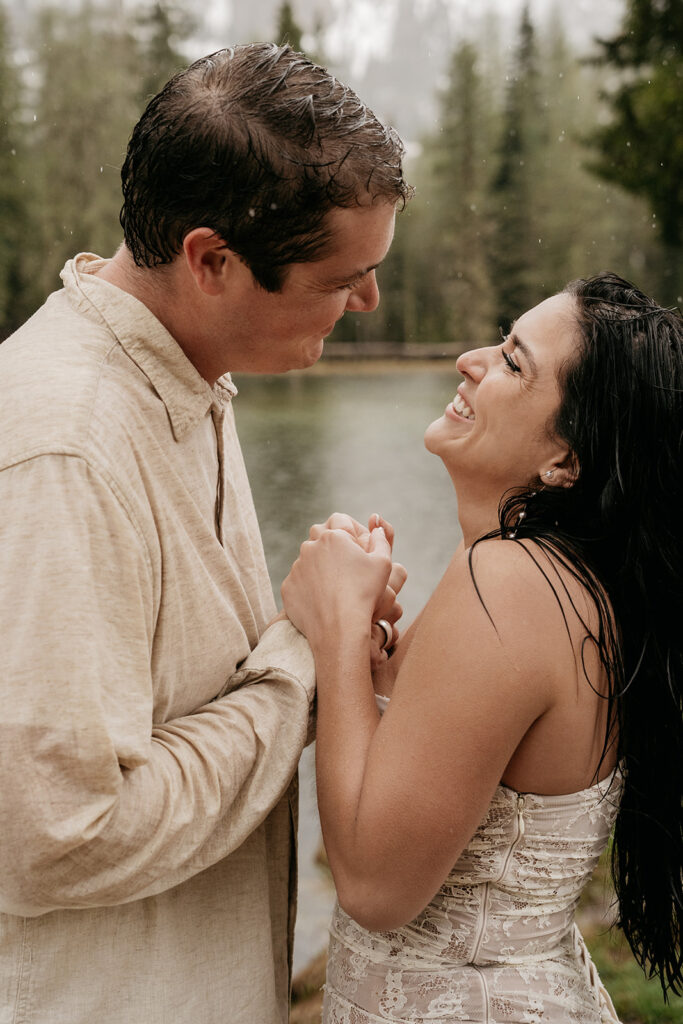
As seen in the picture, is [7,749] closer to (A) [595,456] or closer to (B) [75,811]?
(B) [75,811]

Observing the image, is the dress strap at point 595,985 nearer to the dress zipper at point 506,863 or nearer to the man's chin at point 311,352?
the dress zipper at point 506,863

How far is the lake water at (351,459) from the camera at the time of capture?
173 inches

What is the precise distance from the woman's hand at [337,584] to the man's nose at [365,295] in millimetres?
320

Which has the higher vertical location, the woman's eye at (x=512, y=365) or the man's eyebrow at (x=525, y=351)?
the man's eyebrow at (x=525, y=351)

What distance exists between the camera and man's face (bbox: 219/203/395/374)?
120 centimetres

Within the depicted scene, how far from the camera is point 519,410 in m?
1.41

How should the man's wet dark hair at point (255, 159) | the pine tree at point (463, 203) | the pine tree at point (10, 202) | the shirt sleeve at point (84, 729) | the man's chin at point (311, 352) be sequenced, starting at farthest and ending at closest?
the pine tree at point (463, 203) < the pine tree at point (10, 202) < the man's chin at point (311, 352) < the man's wet dark hair at point (255, 159) < the shirt sleeve at point (84, 729)

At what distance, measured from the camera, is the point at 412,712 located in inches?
46.9

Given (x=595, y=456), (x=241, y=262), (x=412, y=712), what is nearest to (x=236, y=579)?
(x=412, y=712)

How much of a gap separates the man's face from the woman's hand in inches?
10.8

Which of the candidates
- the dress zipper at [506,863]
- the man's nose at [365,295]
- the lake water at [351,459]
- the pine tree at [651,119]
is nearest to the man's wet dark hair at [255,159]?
the man's nose at [365,295]

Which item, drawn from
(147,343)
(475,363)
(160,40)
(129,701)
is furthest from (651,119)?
(129,701)

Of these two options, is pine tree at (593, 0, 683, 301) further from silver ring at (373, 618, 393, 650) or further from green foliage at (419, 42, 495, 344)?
silver ring at (373, 618, 393, 650)

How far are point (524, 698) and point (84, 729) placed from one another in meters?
0.54
